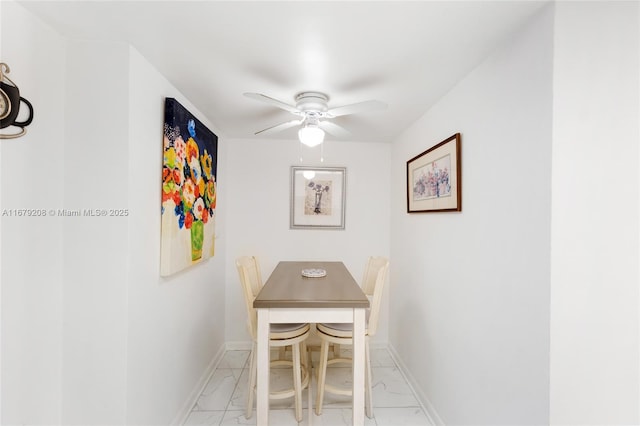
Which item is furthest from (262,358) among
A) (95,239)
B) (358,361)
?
(95,239)

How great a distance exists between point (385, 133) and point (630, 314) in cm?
226

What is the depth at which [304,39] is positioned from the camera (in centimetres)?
140

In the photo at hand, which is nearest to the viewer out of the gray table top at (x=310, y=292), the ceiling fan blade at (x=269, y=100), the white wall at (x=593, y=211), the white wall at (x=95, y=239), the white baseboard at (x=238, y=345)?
the white wall at (x=593, y=211)

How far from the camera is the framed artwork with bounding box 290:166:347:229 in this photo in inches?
129

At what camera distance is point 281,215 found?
129 inches

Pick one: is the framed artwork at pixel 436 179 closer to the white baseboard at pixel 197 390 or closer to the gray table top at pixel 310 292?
the gray table top at pixel 310 292

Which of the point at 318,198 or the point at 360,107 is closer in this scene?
the point at 360,107

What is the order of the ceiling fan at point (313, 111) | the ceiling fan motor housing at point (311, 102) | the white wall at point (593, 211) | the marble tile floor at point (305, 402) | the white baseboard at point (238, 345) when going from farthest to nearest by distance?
the white baseboard at point (238, 345), the marble tile floor at point (305, 402), the ceiling fan motor housing at point (311, 102), the ceiling fan at point (313, 111), the white wall at point (593, 211)

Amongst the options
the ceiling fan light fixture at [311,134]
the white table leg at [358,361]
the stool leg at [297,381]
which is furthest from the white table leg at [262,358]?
the ceiling fan light fixture at [311,134]

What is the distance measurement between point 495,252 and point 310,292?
109 centimetres

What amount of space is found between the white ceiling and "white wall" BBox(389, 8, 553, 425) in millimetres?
202

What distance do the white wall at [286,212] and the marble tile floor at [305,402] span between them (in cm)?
61

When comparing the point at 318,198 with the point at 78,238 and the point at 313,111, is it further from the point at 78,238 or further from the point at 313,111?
the point at 78,238

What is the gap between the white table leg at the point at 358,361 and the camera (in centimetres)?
179
